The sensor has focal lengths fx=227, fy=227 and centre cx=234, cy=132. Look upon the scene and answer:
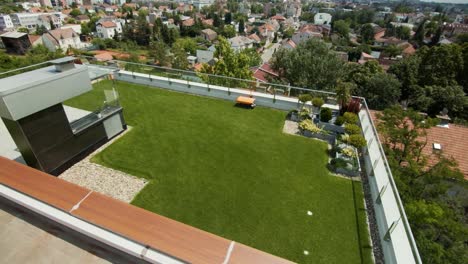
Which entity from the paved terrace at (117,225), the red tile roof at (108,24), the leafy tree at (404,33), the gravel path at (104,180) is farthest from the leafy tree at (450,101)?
the leafy tree at (404,33)

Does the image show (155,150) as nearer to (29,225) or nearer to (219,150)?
(219,150)

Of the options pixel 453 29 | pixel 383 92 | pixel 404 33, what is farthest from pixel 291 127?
pixel 453 29

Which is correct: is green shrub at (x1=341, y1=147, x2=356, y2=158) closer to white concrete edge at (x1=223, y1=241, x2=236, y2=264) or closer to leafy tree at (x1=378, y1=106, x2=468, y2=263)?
leafy tree at (x1=378, y1=106, x2=468, y2=263)

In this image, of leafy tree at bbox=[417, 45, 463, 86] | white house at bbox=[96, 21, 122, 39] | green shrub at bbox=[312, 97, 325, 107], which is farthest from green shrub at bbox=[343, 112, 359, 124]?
white house at bbox=[96, 21, 122, 39]

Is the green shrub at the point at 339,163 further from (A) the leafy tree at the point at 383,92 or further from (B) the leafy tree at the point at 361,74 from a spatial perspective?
(B) the leafy tree at the point at 361,74

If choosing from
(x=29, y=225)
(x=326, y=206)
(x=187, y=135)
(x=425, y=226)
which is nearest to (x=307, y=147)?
(x=326, y=206)

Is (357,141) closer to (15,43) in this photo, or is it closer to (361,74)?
(361,74)
